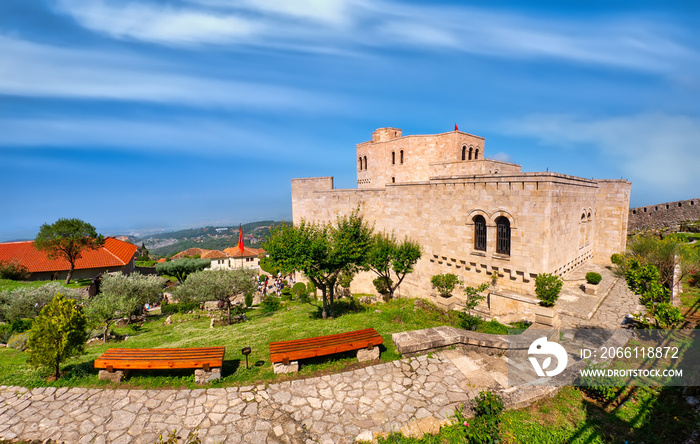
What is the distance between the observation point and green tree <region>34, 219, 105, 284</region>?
28172 mm

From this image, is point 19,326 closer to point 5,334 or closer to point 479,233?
point 5,334

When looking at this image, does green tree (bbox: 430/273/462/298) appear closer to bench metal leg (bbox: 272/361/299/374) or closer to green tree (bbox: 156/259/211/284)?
bench metal leg (bbox: 272/361/299/374)

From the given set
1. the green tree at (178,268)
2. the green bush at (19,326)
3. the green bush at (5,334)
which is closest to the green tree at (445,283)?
the green bush at (5,334)

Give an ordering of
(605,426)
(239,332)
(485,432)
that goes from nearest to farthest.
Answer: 1. (485,432)
2. (605,426)
3. (239,332)

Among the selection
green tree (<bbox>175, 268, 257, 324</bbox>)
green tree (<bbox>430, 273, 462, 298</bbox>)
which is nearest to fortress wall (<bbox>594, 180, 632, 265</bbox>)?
green tree (<bbox>430, 273, 462, 298</bbox>)

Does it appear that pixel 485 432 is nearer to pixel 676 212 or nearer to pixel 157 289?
pixel 157 289

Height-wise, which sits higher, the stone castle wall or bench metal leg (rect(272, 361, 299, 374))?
the stone castle wall

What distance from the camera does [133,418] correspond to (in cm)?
588

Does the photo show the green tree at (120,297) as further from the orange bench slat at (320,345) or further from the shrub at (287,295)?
the orange bench slat at (320,345)

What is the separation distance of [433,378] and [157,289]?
65.0 feet

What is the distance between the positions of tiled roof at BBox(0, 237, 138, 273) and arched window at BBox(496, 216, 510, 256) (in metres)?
39.5

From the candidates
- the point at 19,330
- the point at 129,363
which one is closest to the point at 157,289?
the point at 19,330

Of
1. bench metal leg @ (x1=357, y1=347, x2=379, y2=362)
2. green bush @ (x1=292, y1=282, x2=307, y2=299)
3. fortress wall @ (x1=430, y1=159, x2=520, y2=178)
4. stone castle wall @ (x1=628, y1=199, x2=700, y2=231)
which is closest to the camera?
bench metal leg @ (x1=357, y1=347, x2=379, y2=362)

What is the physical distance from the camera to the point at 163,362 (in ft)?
22.8
